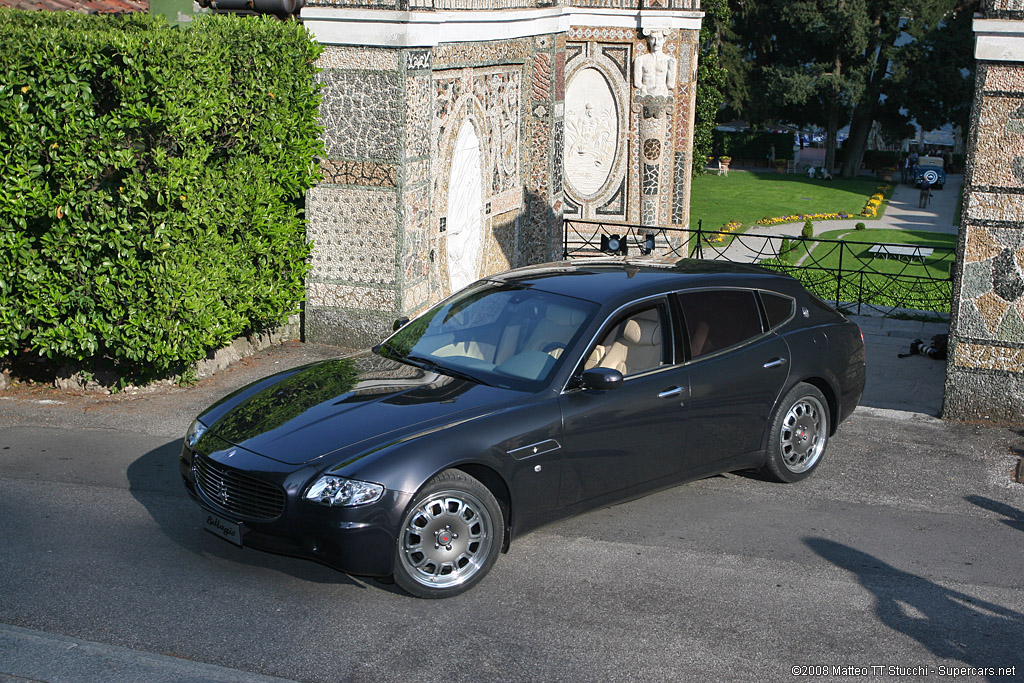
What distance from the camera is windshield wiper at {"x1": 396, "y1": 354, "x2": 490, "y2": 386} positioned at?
6.62m

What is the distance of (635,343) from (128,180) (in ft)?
15.0

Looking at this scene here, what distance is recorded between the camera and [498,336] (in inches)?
272

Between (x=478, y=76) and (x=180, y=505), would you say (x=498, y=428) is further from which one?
(x=478, y=76)

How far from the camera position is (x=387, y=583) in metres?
5.82

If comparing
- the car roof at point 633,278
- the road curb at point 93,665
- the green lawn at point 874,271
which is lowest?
the green lawn at point 874,271

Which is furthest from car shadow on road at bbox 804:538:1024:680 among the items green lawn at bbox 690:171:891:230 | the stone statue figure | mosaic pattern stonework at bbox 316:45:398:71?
green lawn at bbox 690:171:891:230

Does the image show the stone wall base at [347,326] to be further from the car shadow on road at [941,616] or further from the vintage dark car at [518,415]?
the car shadow on road at [941,616]

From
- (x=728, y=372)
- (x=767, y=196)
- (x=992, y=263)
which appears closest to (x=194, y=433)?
(x=728, y=372)

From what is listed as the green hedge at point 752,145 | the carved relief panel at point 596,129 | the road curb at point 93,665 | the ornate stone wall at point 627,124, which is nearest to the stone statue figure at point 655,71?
the ornate stone wall at point 627,124

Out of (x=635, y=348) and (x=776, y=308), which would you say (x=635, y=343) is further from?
(x=776, y=308)

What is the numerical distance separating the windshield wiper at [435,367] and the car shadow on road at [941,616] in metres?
2.39

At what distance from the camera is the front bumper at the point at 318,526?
5.50 m

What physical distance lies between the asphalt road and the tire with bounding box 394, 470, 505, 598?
0.13m

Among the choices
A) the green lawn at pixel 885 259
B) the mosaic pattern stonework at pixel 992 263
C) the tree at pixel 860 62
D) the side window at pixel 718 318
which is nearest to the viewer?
the side window at pixel 718 318
